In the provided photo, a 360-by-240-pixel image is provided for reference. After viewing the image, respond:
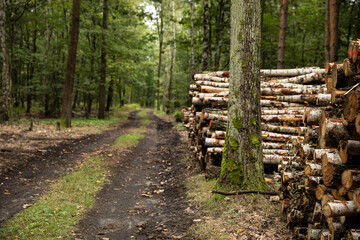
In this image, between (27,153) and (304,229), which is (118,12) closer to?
(27,153)

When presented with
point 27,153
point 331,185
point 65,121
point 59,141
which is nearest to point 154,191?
point 331,185

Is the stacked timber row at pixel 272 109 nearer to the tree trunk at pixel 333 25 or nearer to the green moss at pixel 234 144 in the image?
the green moss at pixel 234 144

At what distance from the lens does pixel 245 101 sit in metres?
5.71

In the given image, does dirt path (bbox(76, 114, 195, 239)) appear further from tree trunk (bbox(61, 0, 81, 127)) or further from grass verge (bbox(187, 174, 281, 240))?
tree trunk (bbox(61, 0, 81, 127))

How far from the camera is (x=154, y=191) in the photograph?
750 cm

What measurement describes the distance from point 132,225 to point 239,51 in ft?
14.2

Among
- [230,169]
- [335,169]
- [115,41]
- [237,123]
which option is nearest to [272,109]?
[237,123]

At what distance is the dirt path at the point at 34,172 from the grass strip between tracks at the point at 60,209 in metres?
0.35

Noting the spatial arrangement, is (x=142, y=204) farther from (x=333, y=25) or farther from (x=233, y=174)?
(x=333, y=25)

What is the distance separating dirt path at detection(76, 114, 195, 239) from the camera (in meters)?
5.07

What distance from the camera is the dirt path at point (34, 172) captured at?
241 inches

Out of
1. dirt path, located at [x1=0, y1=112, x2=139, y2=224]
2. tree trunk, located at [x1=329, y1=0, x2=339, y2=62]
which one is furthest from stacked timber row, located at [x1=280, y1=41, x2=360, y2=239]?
tree trunk, located at [x1=329, y1=0, x2=339, y2=62]

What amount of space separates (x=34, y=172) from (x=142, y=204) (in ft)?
13.4

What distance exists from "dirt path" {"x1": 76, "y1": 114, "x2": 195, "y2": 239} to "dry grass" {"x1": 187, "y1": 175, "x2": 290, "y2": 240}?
376 millimetres
